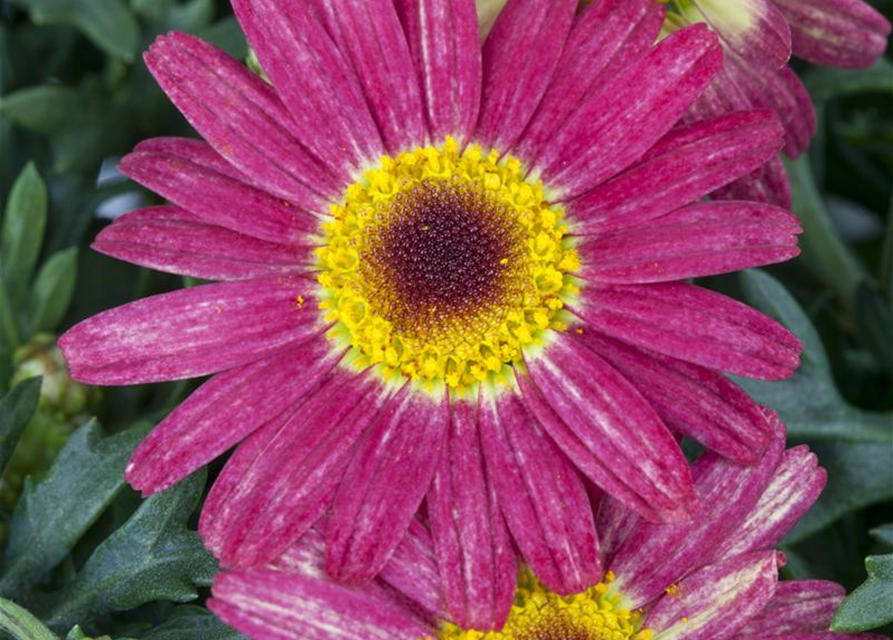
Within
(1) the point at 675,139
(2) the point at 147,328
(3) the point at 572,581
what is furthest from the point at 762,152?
(2) the point at 147,328

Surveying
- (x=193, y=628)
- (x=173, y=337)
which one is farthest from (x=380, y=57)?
(x=193, y=628)

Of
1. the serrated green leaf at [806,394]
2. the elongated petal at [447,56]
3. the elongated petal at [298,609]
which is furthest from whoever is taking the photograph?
the serrated green leaf at [806,394]

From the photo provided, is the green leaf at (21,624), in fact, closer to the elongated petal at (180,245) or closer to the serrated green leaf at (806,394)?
the elongated petal at (180,245)

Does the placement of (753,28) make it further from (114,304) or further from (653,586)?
(114,304)

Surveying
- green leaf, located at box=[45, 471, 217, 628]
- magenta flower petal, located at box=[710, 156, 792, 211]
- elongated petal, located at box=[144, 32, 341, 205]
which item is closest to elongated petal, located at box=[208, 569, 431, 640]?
green leaf, located at box=[45, 471, 217, 628]

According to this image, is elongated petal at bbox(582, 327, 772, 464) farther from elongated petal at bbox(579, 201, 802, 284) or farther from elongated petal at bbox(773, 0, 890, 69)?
elongated petal at bbox(773, 0, 890, 69)

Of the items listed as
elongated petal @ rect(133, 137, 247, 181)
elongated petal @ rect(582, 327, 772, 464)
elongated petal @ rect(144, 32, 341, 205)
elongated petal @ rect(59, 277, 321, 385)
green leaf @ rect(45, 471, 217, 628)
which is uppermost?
elongated petal @ rect(144, 32, 341, 205)

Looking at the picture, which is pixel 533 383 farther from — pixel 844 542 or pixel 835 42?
pixel 844 542

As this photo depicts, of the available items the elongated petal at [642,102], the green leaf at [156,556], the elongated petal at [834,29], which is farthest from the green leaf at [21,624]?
the elongated petal at [834,29]
